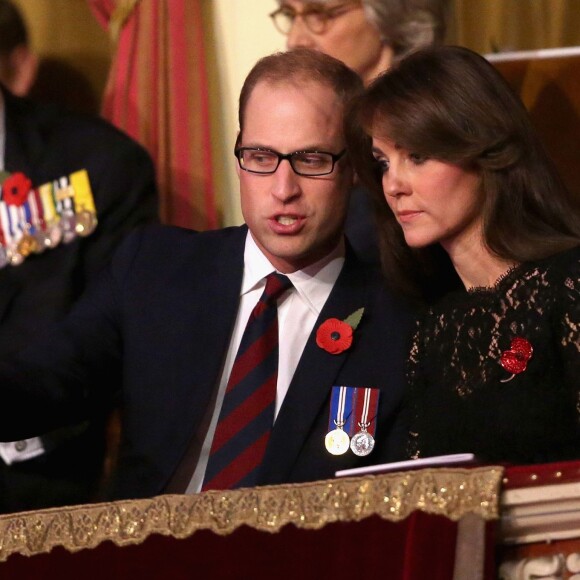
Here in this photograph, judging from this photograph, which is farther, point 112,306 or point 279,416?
point 112,306

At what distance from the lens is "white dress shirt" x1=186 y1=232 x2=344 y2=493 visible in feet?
7.17

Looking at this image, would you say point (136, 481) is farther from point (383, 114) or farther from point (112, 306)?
point (383, 114)

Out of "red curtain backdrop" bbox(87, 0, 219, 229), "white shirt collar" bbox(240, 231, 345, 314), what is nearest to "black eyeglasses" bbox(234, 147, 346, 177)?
"white shirt collar" bbox(240, 231, 345, 314)

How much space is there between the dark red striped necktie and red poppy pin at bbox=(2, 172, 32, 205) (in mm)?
945

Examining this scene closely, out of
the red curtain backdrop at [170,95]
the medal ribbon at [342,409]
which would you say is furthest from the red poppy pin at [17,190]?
the medal ribbon at [342,409]

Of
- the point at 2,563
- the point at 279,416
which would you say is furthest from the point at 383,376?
the point at 2,563

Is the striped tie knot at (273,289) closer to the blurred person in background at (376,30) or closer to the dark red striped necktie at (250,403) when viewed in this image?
the dark red striped necktie at (250,403)

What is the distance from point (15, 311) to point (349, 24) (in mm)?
1015

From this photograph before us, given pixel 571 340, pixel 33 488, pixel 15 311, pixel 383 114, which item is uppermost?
pixel 383 114

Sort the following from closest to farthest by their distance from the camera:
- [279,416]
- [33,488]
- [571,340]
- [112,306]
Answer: [571,340]
[279,416]
[112,306]
[33,488]

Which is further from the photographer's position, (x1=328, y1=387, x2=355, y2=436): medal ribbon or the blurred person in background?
the blurred person in background

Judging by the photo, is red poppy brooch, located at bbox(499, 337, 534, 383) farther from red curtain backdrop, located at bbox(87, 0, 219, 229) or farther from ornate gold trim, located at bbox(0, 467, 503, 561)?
red curtain backdrop, located at bbox(87, 0, 219, 229)

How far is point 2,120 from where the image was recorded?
116 inches

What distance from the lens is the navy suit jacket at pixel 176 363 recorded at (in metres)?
2.11
